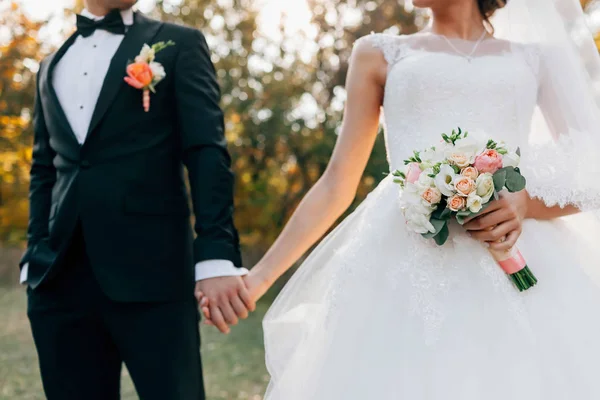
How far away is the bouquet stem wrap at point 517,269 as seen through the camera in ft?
6.68

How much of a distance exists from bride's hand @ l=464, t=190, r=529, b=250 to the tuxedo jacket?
33.3 inches

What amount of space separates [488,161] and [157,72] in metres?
1.19

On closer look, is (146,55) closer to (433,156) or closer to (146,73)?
(146,73)

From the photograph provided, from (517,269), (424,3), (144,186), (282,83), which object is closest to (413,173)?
(517,269)

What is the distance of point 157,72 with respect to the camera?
245 cm

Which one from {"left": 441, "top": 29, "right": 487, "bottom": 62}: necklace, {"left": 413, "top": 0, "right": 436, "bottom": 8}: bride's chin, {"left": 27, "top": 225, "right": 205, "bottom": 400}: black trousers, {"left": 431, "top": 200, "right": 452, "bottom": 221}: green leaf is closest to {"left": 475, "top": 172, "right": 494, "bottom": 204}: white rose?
{"left": 431, "top": 200, "right": 452, "bottom": 221}: green leaf

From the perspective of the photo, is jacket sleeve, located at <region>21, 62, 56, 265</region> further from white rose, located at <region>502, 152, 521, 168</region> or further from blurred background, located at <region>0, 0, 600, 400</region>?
blurred background, located at <region>0, 0, 600, 400</region>

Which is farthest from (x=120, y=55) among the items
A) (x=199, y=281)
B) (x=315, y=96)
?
(x=315, y=96)

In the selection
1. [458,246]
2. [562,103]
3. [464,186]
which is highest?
[464,186]

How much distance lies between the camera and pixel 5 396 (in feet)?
18.2

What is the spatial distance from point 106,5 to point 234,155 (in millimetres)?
7474

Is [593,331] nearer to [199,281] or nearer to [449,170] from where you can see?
[449,170]

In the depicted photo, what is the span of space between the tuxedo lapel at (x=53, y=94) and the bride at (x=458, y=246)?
861mm

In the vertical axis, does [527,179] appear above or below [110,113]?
below
